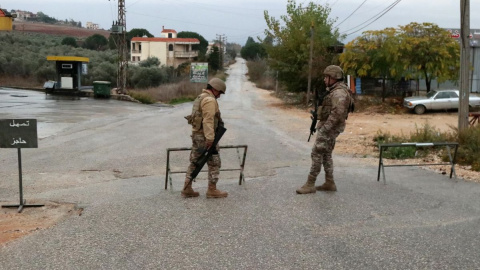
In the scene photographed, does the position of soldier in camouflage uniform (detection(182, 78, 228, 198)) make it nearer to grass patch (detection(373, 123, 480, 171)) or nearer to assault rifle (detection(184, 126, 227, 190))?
assault rifle (detection(184, 126, 227, 190))

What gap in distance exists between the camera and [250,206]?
22.5ft

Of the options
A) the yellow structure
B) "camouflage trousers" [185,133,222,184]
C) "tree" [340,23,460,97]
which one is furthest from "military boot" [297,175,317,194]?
"tree" [340,23,460,97]

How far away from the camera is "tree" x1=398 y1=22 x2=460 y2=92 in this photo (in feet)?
91.5

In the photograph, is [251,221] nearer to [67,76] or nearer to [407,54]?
[407,54]

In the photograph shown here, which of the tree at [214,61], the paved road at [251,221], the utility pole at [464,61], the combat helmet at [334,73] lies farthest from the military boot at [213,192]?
the tree at [214,61]

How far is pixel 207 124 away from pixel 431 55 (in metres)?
24.3

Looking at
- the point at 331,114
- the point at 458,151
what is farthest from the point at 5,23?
the point at 458,151

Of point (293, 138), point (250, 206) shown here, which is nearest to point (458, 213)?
point (250, 206)

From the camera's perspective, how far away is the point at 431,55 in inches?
1103

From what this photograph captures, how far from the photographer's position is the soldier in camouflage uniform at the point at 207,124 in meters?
6.72

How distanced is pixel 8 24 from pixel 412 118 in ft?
61.6

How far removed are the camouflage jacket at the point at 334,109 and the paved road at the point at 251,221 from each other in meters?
0.99

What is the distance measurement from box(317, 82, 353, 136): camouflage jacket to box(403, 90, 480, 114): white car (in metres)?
22.0

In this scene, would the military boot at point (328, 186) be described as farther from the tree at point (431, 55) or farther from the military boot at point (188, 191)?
the tree at point (431, 55)
